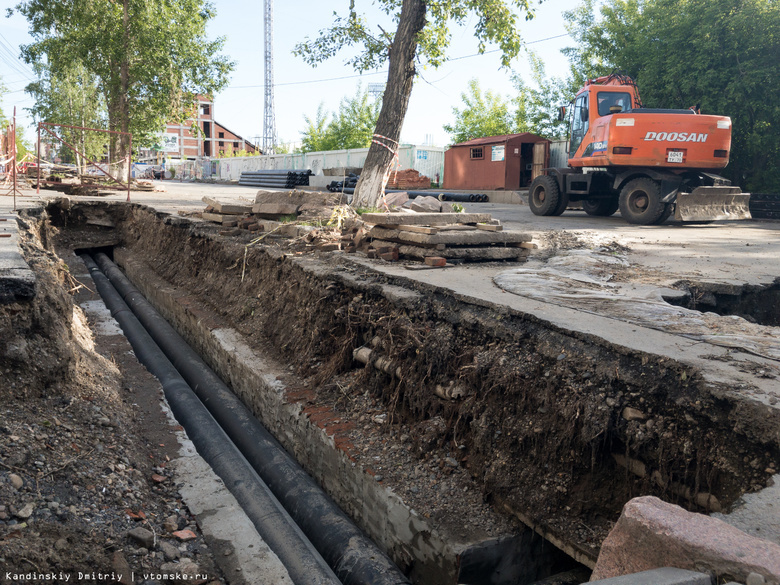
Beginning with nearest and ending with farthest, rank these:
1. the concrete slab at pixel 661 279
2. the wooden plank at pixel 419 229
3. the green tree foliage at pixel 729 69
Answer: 1. the concrete slab at pixel 661 279
2. the wooden plank at pixel 419 229
3. the green tree foliage at pixel 729 69

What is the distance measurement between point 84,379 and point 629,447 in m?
3.44

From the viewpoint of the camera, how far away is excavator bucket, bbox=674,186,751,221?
10.4m

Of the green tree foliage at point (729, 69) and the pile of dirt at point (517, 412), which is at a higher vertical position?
the green tree foliage at point (729, 69)

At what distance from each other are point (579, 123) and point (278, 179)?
17099mm

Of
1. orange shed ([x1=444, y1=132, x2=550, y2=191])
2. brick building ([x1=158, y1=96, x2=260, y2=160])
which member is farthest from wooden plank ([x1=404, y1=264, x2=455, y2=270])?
brick building ([x1=158, y1=96, x2=260, y2=160])

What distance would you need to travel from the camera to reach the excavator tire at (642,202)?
1057 cm

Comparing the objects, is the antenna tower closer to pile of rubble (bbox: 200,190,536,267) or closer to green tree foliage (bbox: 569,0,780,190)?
green tree foliage (bbox: 569,0,780,190)

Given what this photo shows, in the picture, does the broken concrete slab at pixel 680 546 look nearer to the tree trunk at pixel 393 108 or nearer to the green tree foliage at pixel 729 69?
the tree trunk at pixel 393 108

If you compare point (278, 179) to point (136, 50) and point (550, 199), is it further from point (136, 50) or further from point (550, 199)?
point (550, 199)

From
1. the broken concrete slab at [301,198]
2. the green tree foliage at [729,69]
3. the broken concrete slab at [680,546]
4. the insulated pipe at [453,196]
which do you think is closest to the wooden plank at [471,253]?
the broken concrete slab at [301,198]

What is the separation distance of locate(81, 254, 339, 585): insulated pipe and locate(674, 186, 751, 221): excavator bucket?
892cm

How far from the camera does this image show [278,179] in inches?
1057

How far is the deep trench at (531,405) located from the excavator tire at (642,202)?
24.3 feet

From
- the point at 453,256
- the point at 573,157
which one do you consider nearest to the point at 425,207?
the point at 453,256
